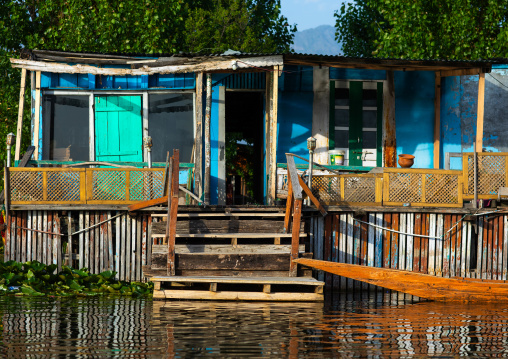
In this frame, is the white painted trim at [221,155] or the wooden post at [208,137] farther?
the white painted trim at [221,155]

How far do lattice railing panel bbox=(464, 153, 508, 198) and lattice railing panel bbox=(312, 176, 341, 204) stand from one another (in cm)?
252

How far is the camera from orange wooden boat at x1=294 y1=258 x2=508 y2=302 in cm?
1262

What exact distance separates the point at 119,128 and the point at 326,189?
493 centimetres

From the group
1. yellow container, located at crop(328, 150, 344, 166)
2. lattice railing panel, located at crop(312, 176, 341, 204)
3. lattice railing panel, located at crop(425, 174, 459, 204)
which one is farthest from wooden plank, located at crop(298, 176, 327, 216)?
yellow container, located at crop(328, 150, 344, 166)

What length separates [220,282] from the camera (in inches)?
455

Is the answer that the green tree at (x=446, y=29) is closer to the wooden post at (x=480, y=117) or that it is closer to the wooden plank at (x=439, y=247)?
the wooden post at (x=480, y=117)

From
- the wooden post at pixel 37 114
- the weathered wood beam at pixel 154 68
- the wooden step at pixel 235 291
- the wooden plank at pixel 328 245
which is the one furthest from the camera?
the wooden post at pixel 37 114

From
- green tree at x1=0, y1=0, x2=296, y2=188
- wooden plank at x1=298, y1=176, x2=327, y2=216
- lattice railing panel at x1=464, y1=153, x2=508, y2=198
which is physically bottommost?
wooden plank at x1=298, y1=176, x2=327, y2=216

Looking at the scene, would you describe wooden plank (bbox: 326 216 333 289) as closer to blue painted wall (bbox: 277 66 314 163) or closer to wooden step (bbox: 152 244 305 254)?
wooden step (bbox: 152 244 305 254)

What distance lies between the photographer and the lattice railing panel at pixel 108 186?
13633 millimetres

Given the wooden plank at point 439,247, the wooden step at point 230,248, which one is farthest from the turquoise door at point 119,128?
the wooden plank at point 439,247

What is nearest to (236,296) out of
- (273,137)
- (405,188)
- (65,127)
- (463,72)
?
(273,137)

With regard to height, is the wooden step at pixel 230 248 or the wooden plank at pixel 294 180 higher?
the wooden plank at pixel 294 180

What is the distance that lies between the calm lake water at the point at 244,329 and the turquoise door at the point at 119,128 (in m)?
4.34
